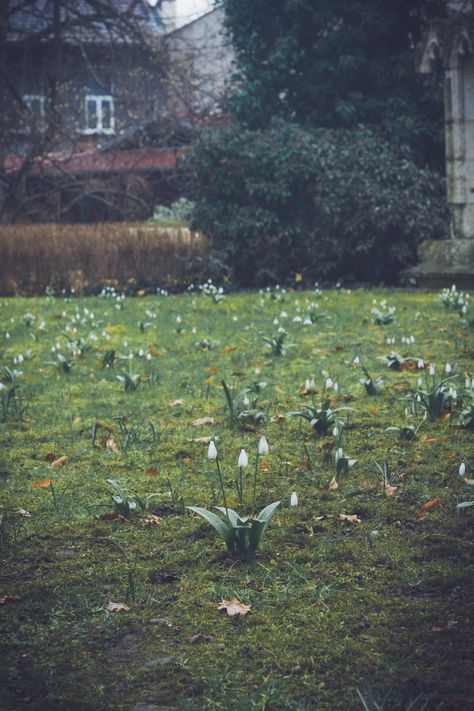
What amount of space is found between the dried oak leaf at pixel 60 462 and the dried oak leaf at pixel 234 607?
1898mm

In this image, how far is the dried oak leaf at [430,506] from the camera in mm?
3633

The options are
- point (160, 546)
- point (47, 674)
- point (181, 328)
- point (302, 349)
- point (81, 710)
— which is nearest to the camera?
point (81, 710)

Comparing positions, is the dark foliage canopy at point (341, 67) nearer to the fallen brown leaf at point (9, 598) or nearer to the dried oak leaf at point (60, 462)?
the dried oak leaf at point (60, 462)

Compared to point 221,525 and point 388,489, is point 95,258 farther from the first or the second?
point 221,525

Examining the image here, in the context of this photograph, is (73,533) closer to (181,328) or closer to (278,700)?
(278,700)

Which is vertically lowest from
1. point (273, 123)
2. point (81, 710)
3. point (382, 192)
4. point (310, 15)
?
point (81, 710)

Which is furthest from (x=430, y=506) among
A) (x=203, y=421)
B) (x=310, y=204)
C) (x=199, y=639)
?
(x=310, y=204)

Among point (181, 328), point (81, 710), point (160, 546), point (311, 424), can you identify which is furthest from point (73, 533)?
point (181, 328)

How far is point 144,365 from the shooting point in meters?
7.46

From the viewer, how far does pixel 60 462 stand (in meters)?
4.57

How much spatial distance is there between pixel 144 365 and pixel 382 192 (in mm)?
8408

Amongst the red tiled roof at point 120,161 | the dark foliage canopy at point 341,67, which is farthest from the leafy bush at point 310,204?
the red tiled roof at point 120,161

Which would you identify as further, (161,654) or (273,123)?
(273,123)

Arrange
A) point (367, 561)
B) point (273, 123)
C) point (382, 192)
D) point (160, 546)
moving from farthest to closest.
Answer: point (273, 123)
point (382, 192)
point (160, 546)
point (367, 561)
